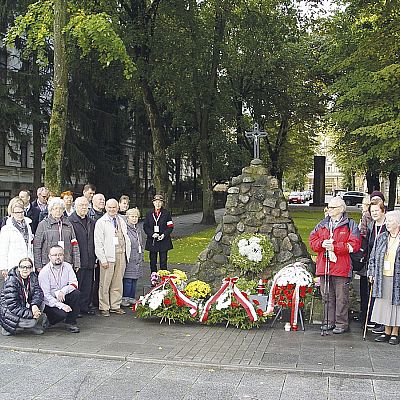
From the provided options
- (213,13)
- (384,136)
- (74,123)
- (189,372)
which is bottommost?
(189,372)

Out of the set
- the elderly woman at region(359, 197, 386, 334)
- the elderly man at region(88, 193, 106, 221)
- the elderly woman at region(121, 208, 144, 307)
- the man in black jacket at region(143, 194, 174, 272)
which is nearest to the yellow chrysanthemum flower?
the elderly woman at region(121, 208, 144, 307)


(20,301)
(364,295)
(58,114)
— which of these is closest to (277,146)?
(58,114)

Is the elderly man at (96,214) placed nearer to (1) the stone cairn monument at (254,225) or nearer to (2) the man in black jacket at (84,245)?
(2) the man in black jacket at (84,245)

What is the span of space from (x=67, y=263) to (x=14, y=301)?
1.09 m

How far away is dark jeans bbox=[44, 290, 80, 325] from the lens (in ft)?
29.1

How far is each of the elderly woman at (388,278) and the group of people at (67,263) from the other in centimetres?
425

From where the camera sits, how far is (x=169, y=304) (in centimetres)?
941

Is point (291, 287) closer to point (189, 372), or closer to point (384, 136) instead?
point (189, 372)

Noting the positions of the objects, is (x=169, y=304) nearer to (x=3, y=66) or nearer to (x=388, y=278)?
(x=388, y=278)

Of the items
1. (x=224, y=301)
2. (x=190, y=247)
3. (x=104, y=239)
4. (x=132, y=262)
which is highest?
(x=104, y=239)

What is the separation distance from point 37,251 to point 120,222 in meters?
1.57

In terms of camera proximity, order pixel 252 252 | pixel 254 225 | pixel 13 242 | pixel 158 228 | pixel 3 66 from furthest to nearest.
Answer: pixel 3 66, pixel 158 228, pixel 254 225, pixel 252 252, pixel 13 242

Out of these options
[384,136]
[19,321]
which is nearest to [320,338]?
[19,321]

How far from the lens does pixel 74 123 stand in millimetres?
31547
